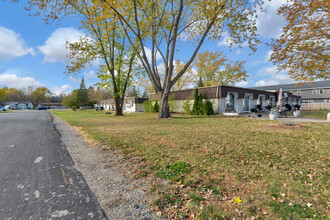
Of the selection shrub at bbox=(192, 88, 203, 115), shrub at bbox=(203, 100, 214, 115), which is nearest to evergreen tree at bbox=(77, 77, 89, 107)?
shrub at bbox=(192, 88, 203, 115)

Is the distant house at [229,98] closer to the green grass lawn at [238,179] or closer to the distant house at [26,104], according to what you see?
the green grass lawn at [238,179]

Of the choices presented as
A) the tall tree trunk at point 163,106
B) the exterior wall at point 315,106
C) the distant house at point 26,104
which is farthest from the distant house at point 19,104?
the exterior wall at point 315,106

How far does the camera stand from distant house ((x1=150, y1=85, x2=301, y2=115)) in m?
18.8

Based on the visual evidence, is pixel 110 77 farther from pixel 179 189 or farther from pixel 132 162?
pixel 179 189

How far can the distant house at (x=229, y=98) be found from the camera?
1880cm

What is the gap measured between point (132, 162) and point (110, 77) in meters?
17.7

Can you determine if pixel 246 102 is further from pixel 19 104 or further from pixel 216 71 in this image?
pixel 19 104

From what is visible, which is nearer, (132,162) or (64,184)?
(64,184)

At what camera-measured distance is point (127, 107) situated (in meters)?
38.4

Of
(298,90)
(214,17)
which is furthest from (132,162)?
(298,90)

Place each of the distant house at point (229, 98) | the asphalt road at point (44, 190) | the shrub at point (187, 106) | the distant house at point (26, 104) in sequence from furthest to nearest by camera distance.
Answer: the distant house at point (26, 104), the shrub at point (187, 106), the distant house at point (229, 98), the asphalt road at point (44, 190)

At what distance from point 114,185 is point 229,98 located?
63.4 ft

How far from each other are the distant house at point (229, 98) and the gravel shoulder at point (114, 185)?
49.3ft

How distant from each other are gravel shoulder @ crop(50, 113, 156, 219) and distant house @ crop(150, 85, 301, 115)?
15.0 meters
